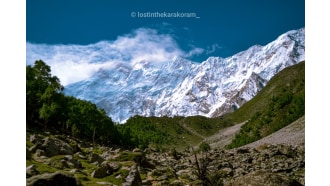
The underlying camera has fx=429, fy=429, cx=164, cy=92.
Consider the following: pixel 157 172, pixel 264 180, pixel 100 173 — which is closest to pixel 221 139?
pixel 157 172

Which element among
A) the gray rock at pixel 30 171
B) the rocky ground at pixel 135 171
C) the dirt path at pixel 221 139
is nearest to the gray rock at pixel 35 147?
the rocky ground at pixel 135 171

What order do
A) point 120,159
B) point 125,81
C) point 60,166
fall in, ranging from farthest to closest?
point 120,159 < point 125,81 < point 60,166

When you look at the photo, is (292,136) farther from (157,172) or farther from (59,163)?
(59,163)

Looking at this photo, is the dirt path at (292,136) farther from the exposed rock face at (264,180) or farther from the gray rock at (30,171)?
the gray rock at (30,171)

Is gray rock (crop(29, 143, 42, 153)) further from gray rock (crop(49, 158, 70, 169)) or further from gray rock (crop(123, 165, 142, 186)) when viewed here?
gray rock (crop(123, 165, 142, 186))

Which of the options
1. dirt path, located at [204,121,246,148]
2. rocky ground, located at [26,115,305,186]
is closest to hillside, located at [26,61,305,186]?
rocky ground, located at [26,115,305,186]

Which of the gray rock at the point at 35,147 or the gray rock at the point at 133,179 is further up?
the gray rock at the point at 35,147
